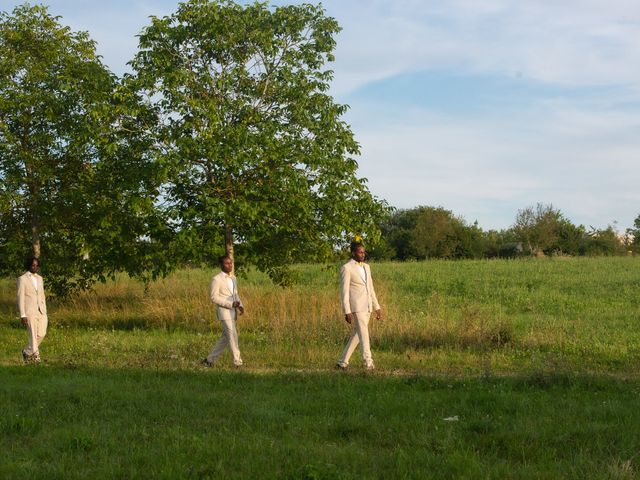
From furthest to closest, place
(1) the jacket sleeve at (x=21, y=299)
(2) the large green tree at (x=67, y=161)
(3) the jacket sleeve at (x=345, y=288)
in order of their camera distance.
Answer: (2) the large green tree at (x=67, y=161) < (1) the jacket sleeve at (x=21, y=299) < (3) the jacket sleeve at (x=345, y=288)

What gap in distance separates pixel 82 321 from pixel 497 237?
65.8 m

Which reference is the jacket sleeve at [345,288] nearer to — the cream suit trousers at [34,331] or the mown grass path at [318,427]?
the mown grass path at [318,427]

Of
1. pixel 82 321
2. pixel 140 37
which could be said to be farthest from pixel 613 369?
pixel 82 321

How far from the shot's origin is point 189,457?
6.77 metres

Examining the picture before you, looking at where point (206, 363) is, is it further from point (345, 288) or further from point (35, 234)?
point (35, 234)

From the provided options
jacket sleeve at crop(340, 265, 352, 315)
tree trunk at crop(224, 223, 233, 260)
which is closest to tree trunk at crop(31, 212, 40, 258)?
tree trunk at crop(224, 223, 233, 260)

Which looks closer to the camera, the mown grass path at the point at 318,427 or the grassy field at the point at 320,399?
the mown grass path at the point at 318,427

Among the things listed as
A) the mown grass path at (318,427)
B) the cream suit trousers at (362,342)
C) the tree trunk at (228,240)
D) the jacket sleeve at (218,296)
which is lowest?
the mown grass path at (318,427)

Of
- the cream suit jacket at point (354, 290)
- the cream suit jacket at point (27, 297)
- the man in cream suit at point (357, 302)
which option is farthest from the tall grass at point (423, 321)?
the cream suit jacket at point (27, 297)

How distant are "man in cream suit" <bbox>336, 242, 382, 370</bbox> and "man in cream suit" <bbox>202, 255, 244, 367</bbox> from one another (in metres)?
1.87

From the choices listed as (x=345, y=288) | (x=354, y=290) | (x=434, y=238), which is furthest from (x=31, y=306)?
(x=434, y=238)

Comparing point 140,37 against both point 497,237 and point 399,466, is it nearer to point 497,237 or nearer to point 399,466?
point 399,466

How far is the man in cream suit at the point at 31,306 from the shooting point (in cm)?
1384

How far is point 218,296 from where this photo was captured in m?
13.3
